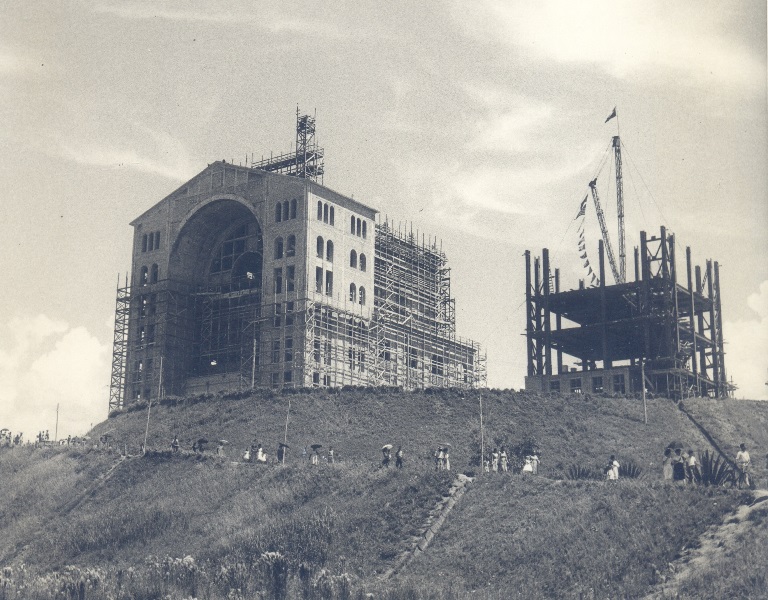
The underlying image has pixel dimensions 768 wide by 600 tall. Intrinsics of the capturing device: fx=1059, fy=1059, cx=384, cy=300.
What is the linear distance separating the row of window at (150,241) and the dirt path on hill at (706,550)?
217ft

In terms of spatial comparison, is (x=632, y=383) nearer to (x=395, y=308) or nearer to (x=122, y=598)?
(x=395, y=308)

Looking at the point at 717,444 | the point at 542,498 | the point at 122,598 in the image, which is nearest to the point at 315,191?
the point at 717,444

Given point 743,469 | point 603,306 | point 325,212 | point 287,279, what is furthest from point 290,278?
point 743,469

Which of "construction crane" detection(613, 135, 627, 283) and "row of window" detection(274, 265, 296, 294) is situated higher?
"construction crane" detection(613, 135, 627, 283)

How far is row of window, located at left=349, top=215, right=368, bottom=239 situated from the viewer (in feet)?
306

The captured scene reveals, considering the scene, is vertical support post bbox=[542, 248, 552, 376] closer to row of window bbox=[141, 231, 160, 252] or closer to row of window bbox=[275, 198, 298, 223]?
row of window bbox=[275, 198, 298, 223]

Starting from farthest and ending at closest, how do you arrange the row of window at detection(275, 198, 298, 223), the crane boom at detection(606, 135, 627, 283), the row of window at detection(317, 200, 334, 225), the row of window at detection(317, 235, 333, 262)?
1. the crane boom at detection(606, 135, 627, 283)
2. the row of window at detection(317, 200, 334, 225)
3. the row of window at detection(317, 235, 333, 262)
4. the row of window at detection(275, 198, 298, 223)

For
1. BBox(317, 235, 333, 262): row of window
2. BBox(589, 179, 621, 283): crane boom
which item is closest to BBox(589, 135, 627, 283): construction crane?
BBox(589, 179, 621, 283): crane boom

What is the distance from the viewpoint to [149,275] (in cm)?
9406

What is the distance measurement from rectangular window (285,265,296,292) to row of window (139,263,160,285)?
1331cm

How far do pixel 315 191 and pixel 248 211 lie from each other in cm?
750

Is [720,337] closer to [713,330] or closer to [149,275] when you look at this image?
[713,330]

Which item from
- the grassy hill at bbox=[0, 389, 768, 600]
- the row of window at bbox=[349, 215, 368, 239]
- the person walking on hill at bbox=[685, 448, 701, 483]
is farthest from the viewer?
the row of window at bbox=[349, 215, 368, 239]

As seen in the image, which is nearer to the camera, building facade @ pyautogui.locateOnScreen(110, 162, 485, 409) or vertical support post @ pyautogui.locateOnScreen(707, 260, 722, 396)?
building facade @ pyautogui.locateOnScreen(110, 162, 485, 409)
